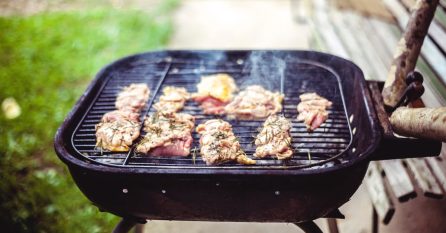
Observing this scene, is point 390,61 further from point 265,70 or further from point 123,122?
point 123,122

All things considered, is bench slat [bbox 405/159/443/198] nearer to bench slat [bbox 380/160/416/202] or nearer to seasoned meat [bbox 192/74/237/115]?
bench slat [bbox 380/160/416/202]

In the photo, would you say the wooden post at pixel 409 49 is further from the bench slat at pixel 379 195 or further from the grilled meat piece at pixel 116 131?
the grilled meat piece at pixel 116 131

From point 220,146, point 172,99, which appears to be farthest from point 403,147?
point 172,99

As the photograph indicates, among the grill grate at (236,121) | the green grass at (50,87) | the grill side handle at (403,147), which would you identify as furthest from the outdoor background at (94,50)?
the grill side handle at (403,147)

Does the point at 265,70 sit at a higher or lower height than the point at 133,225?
higher

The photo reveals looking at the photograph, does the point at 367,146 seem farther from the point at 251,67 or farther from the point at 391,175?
the point at 251,67

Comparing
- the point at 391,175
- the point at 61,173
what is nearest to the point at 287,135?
the point at 391,175

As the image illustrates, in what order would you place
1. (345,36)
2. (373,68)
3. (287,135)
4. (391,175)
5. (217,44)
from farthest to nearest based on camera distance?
(217,44)
(345,36)
(373,68)
(391,175)
(287,135)
